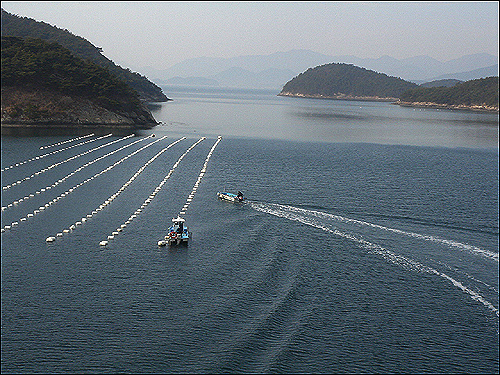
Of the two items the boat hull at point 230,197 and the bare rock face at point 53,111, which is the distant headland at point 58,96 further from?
the boat hull at point 230,197

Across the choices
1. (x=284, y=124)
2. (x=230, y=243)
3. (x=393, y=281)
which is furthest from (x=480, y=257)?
(x=284, y=124)

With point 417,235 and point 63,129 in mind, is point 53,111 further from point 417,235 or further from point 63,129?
point 417,235

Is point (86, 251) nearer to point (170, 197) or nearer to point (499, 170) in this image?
point (170, 197)

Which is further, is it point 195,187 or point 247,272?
point 195,187

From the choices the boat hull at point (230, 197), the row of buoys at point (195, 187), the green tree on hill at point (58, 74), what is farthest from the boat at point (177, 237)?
the green tree on hill at point (58, 74)

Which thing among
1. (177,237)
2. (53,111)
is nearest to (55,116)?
(53,111)

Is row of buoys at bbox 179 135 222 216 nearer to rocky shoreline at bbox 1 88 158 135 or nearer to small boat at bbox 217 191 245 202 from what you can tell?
small boat at bbox 217 191 245 202
